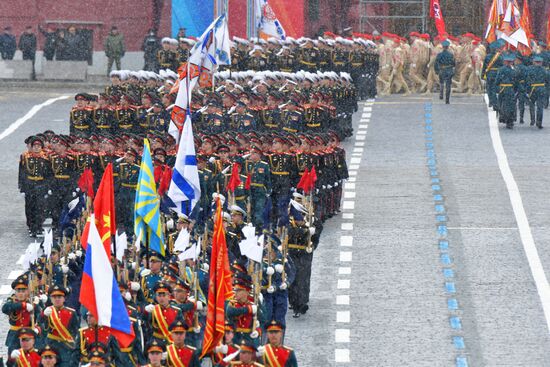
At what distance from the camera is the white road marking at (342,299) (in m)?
25.9

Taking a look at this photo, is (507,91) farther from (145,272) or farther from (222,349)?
(222,349)

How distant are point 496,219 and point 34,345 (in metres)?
12.7

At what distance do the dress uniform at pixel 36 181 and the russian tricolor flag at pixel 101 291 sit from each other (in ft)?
36.0

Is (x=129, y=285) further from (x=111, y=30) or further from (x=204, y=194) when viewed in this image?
(x=111, y=30)

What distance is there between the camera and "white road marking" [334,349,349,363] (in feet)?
74.9

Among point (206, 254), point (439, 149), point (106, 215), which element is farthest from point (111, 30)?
point (106, 215)

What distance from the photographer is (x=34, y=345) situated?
2094 cm

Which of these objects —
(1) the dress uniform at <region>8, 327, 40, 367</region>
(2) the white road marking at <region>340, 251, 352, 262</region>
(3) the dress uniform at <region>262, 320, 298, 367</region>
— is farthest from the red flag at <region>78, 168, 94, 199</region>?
(3) the dress uniform at <region>262, 320, 298, 367</region>

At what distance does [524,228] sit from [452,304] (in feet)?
18.3

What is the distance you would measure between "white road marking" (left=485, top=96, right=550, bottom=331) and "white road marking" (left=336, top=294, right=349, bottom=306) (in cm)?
270

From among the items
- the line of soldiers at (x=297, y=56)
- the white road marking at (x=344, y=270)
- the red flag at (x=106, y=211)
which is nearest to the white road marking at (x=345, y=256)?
the white road marking at (x=344, y=270)

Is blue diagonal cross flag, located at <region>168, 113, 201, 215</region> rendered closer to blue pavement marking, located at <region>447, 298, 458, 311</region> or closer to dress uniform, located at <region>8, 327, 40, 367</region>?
blue pavement marking, located at <region>447, 298, 458, 311</region>

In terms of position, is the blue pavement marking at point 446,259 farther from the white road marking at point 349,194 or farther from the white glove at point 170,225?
the white road marking at point 349,194

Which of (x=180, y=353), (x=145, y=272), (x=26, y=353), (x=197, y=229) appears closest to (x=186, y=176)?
(x=197, y=229)
